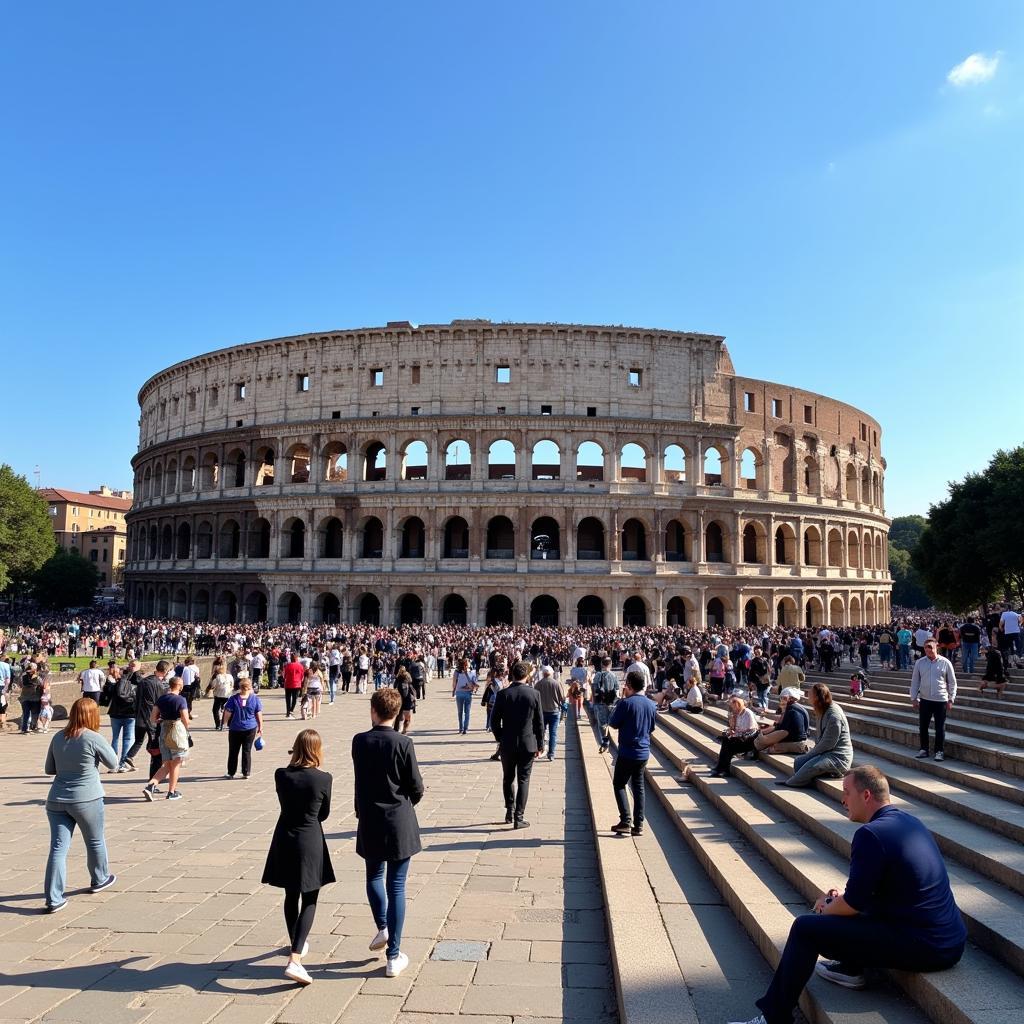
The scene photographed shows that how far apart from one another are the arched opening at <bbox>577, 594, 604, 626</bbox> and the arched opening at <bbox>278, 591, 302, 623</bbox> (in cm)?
1571

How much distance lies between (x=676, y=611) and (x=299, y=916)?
124ft

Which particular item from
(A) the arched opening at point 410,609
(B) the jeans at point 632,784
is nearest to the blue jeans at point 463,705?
(B) the jeans at point 632,784

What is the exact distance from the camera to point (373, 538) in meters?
43.1

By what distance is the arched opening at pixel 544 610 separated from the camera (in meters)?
39.2

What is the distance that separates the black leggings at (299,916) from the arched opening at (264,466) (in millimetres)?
41458

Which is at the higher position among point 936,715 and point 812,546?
point 812,546

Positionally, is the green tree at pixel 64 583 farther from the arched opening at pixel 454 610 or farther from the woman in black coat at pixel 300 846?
the woman in black coat at pixel 300 846

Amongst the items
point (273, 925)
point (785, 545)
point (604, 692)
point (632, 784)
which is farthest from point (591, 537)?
point (273, 925)

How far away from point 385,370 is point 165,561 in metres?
20.2

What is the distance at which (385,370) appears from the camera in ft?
134

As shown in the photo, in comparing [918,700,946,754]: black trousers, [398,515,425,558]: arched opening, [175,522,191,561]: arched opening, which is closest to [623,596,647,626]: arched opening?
[398,515,425,558]: arched opening

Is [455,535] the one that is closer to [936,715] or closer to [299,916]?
[936,715]

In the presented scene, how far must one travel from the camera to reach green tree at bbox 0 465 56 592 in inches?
1919

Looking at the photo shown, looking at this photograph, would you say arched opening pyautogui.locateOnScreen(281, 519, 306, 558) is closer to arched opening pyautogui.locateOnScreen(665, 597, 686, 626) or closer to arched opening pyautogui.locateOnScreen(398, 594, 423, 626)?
arched opening pyautogui.locateOnScreen(398, 594, 423, 626)
